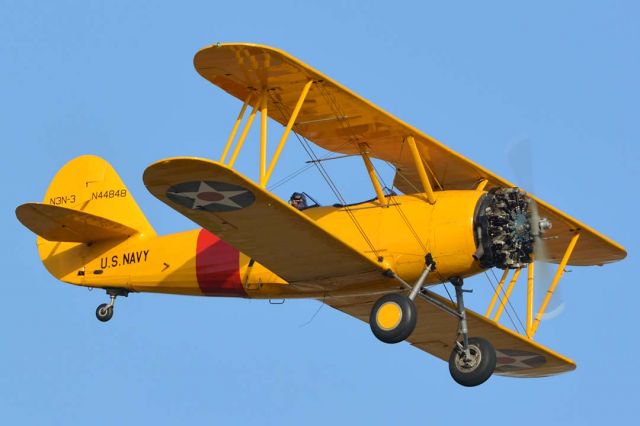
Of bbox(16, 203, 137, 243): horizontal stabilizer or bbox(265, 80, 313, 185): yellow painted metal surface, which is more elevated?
bbox(265, 80, 313, 185): yellow painted metal surface

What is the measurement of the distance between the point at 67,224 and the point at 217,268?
2002mm

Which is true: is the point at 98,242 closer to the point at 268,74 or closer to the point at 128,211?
the point at 128,211

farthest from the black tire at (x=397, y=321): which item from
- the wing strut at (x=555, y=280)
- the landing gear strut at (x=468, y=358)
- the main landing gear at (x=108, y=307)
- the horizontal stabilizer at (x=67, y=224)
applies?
the horizontal stabilizer at (x=67, y=224)

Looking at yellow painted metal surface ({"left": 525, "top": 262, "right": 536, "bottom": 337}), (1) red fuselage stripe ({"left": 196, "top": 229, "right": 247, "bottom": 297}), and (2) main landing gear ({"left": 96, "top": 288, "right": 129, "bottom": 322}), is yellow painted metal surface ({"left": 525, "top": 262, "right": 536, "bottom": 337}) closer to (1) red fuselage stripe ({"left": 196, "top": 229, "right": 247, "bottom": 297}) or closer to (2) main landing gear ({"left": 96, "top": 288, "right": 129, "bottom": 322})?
(1) red fuselage stripe ({"left": 196, "top": 229, "right": 247, "bottom": 297})

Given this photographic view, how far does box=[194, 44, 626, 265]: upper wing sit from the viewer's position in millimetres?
15594

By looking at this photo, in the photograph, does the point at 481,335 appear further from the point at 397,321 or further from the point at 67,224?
the point at 67,224

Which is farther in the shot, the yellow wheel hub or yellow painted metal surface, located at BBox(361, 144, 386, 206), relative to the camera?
yellow painted metal surface, located at BBox(361, 144, 386, 206)

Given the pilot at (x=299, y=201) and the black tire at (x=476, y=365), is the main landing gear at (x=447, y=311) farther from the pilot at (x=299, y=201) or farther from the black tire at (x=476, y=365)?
the pilot at (x=299, y=201)

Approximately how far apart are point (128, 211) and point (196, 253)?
1.67 meters

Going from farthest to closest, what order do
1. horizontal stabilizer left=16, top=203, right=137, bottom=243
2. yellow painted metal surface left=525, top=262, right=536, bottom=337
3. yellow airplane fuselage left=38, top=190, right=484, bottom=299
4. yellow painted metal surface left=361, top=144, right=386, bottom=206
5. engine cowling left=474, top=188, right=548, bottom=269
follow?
yellow painted metal surface left=525, top=262, right=536, bottom=337, horizontal stabilizer left=16, top=203, right=137, bottom=243, yellow painted metal surface left=361, top=144, right=386, bottom=206, yellow airplane fuselage left=38, top=190, right=484, bottom=299, engine cowling left=474, top=188, right=548, bottom=269

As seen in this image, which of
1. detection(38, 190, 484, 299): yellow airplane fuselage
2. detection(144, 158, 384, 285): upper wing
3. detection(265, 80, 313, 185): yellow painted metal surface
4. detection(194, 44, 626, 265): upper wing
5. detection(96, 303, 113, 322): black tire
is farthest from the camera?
detection(96, 303, 113, 322): black tire

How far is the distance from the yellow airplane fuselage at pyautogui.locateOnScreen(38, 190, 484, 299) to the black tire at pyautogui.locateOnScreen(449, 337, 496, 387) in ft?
3.43

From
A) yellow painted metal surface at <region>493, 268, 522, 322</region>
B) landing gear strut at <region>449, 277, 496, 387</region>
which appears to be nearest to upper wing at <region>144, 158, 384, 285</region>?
landing gear strut at <region>449, 277, 496, 387</region>

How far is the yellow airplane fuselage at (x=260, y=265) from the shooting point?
15859mm
